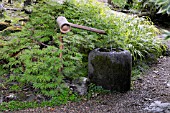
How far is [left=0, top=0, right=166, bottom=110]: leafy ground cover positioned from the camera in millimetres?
3783

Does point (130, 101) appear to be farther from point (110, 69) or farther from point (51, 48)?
point (51, 48)

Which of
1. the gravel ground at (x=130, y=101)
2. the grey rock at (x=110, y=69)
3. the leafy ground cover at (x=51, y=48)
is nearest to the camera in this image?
the gravel ground at (x=130, y=101)

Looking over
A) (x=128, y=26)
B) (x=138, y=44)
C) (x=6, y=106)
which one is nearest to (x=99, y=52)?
(x=6, y=106)

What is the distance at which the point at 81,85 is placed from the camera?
154 inches

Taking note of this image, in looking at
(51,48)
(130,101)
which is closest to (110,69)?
(130,101)

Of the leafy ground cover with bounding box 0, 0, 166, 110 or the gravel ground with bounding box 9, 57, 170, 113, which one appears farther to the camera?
the leafy ground cover with bounding box 0, 0, 166, 110

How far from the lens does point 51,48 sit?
393cm

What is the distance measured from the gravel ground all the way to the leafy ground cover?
0.66 ft

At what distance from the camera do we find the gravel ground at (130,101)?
3.45 m

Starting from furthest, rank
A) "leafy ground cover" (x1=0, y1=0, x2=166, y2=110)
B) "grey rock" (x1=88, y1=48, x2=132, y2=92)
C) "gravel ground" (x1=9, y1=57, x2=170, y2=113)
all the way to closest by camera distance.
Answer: "grey rock" (x1=88, y1=48, x2=132, y2=92), "leafy ground cover" (x1=0, y1=0, x2=166, y2=110), "gravel ground" (x1=9, y1=57, x2=170, y2=113)

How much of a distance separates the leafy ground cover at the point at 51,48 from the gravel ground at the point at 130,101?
201 millimetres

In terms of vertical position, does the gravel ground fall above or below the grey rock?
below

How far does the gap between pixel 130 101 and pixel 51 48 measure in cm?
145

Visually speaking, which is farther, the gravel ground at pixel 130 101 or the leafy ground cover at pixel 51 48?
the leafy ground cover at pixel 51 48
